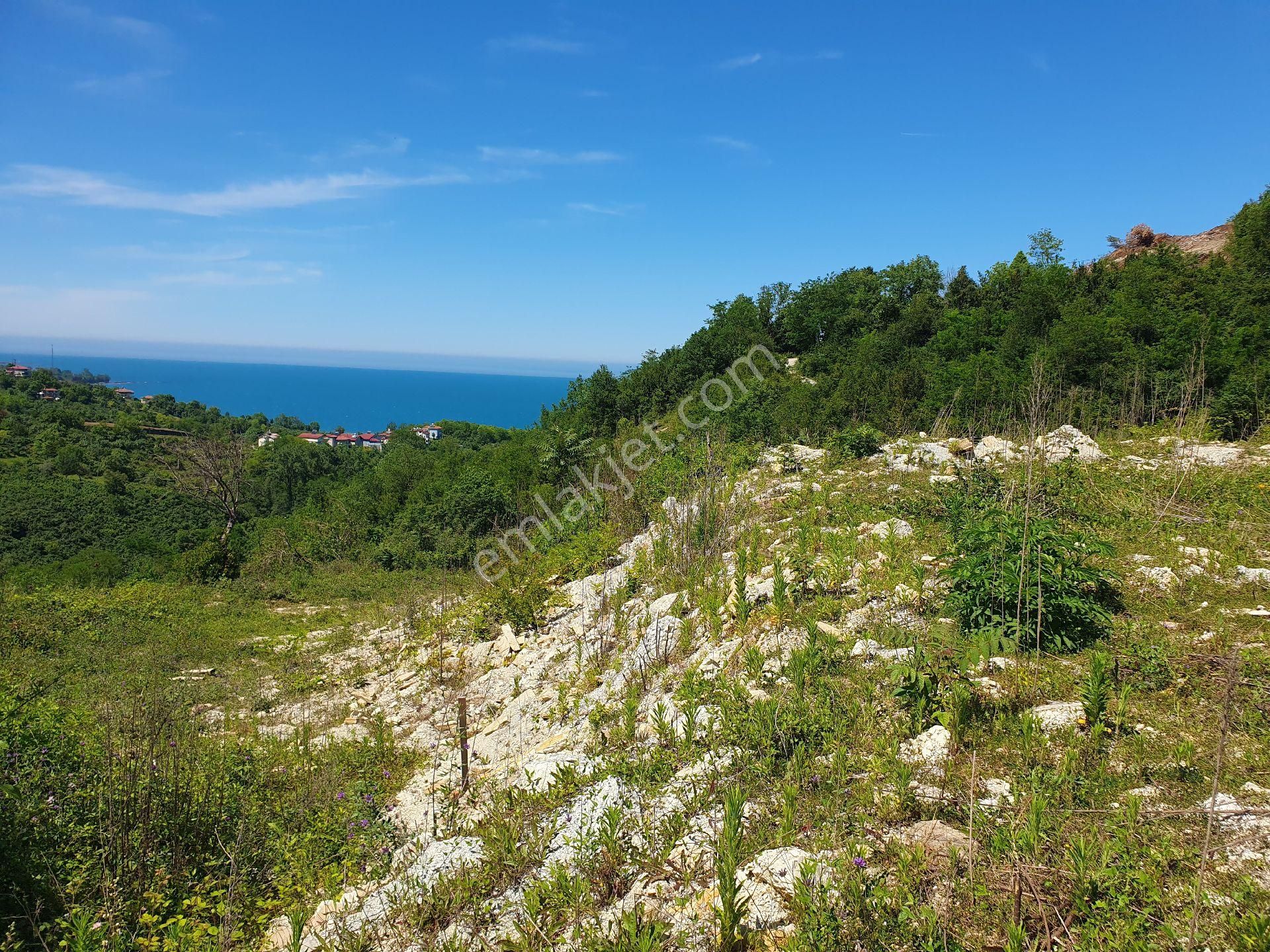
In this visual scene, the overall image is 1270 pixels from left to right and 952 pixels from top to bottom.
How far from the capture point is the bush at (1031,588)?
13.4ft

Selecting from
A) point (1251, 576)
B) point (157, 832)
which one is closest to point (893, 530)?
point (1251, 576)

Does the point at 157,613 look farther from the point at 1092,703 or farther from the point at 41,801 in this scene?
the point at 1092,703

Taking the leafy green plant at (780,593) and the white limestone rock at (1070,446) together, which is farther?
the white limestone rock at (1070,446)

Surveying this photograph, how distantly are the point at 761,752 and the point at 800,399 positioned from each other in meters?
14.8

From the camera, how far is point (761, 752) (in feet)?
11.7

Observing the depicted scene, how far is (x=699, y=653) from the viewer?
17.3 feet

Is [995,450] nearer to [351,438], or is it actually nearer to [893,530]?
[893,530]

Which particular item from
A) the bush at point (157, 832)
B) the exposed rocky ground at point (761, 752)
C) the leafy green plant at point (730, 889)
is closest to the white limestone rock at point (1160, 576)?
the exposed rocky ground at point (761, 752)

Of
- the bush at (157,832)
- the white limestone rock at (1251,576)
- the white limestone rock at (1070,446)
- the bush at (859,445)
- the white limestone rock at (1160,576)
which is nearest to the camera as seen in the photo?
the bush at (157,832)

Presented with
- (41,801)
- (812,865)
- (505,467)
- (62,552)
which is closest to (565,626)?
(41,801)

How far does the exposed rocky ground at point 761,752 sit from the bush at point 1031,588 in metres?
0.21

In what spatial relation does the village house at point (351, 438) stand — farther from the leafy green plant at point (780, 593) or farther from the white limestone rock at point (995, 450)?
the leafy green plant at point (780, 593)

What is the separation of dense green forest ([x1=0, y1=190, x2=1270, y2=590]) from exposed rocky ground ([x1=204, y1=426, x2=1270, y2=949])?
6174mm

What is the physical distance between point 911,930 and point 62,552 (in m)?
39.3
